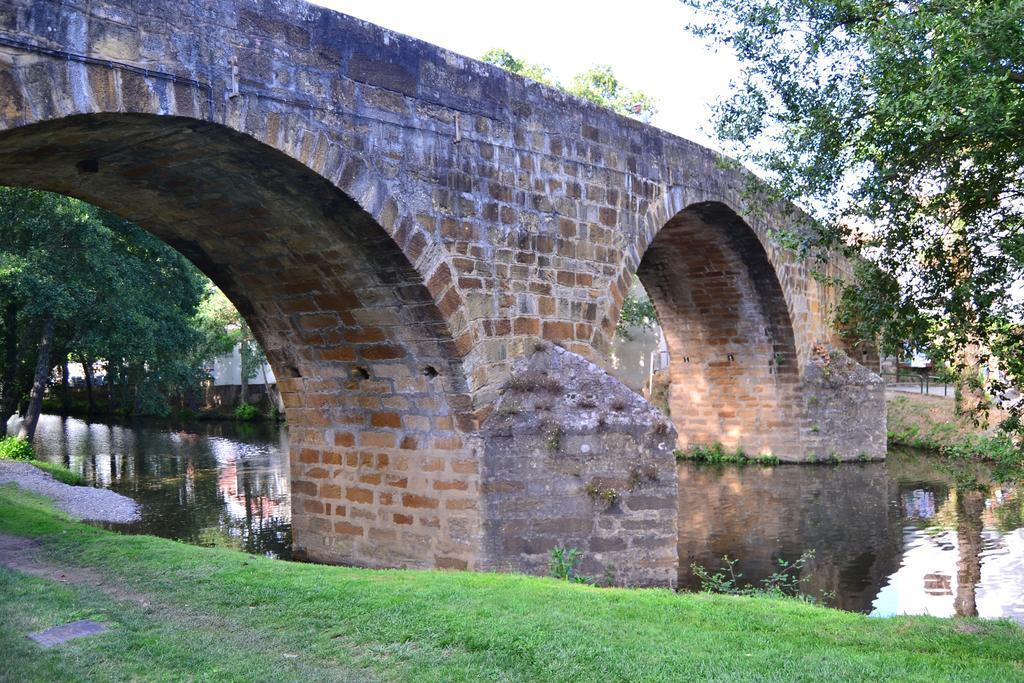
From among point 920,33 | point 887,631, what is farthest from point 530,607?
point 920,33

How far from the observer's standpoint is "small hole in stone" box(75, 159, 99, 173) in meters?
6.75

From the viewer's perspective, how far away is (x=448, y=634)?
16.4ft

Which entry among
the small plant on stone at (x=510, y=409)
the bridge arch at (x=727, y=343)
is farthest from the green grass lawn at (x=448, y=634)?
the bridge arch at (x=727, y=343)

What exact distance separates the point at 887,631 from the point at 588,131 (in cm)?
556

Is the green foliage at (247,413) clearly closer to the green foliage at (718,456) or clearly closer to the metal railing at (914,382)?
the green foliage at (718,456)

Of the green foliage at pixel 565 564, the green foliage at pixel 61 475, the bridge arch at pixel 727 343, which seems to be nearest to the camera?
the green foliage at pixel 565 564

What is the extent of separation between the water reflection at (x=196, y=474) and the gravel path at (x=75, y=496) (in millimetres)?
289

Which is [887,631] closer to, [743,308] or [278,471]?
[743,308]

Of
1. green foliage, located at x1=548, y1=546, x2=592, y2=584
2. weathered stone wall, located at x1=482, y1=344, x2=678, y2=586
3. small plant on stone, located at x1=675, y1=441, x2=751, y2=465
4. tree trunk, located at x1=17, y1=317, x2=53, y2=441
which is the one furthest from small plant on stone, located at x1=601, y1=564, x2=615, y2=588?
tree trunk, located at x1=17, y1=317, x2=53, y2=441

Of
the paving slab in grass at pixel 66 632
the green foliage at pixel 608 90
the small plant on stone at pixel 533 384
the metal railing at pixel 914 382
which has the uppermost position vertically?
the green foliage at pixel 608 90

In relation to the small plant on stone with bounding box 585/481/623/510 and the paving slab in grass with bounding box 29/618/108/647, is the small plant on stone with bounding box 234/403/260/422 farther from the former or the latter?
the paving slab in grass with bounding box 29/618/108/647

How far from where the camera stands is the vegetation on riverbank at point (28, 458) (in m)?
14.5

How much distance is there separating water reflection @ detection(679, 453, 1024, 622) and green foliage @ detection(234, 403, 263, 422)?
19484 millimetres

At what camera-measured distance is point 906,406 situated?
1980 cm
